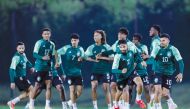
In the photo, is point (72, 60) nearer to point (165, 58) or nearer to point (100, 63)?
point (100, 63)

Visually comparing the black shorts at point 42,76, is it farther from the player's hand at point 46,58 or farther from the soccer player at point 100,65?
the soccer player at point 100,65

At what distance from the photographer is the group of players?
37.1 feet

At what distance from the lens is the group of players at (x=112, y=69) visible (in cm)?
1130

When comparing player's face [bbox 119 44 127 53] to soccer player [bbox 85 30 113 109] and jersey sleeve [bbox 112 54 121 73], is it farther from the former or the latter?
soccer player [bbox 85 30 113 109]

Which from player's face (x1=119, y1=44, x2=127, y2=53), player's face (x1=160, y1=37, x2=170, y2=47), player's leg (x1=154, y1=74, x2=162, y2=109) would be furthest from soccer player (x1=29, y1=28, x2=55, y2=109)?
player's face (x1=160, y1=37, x2=170, y2=47)

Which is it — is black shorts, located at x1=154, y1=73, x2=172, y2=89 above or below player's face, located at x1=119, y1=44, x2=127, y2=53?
below

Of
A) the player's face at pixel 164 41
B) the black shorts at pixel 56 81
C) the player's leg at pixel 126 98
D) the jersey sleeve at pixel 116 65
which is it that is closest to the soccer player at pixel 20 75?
the black shorts at pixel 56 81

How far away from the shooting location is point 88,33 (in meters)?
15.1

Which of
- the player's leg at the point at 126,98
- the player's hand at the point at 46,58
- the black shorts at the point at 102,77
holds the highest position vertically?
the player's hand at the point at 46,58

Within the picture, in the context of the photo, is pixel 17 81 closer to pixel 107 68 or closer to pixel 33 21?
pixel 107 68

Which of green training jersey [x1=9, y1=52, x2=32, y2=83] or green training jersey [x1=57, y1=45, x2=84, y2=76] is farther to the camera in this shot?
green training jersey [x1=9, y1=52, x2=32, y2=83]

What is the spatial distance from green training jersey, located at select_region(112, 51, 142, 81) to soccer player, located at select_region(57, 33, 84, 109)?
1097 mm

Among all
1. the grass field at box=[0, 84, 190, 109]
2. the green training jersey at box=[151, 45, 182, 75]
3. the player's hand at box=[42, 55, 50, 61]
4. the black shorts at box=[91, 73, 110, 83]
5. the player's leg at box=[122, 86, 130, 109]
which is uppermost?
the player's hand at box=[42, 55, 50, 61]

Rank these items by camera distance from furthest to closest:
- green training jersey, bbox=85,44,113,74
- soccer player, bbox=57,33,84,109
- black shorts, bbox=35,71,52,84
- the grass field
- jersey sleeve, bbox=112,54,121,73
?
the grass field < green training jersey, bbox=85,44,113,74 < soccer player, bbox=57,33,84,109 < black shorts, bbox=35,71,52,84 < jersey sleeve, bbox=112,54,121,73
